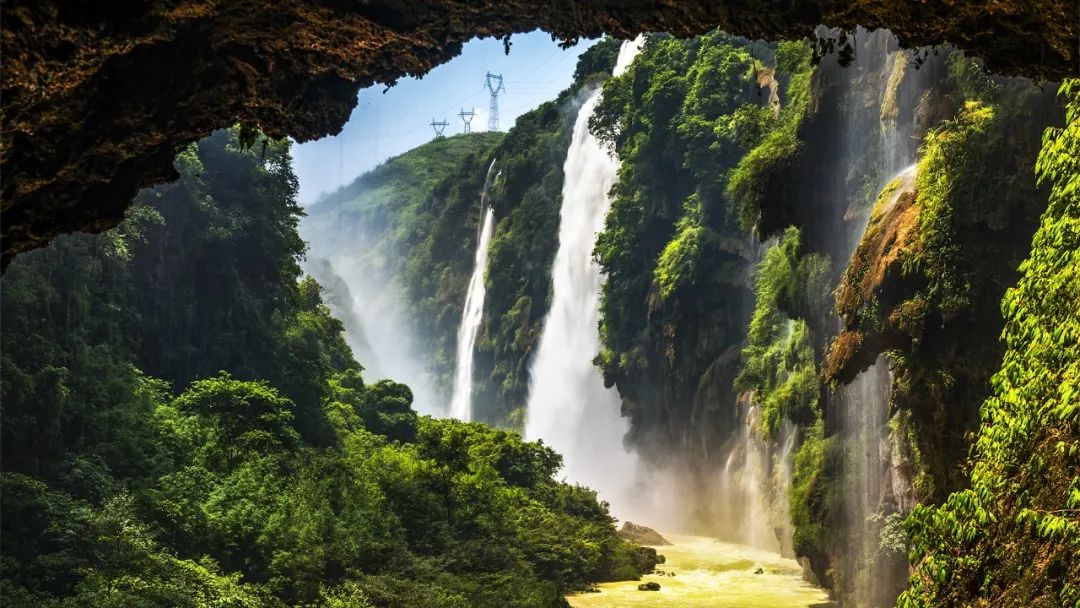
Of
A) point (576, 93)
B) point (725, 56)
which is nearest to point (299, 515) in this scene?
point (725, 56)

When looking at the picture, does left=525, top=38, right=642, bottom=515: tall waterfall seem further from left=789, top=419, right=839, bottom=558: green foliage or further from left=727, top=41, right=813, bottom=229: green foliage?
left=789, top=419, right=839, bottom=558: green foliage

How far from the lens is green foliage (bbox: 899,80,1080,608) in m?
7.79

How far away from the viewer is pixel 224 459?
20953mm

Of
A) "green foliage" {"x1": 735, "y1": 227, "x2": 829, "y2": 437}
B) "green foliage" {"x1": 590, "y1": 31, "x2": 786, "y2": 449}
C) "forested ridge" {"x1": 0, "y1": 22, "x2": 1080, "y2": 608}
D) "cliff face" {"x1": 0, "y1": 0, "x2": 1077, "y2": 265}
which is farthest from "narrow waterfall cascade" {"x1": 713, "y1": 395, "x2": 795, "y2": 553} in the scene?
"cliff face" {"x1": 0, "y1": 0, "x2": 1077, "y2": 265}

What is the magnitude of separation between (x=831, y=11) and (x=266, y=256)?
87.7ft

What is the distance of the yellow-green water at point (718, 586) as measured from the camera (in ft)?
71.3

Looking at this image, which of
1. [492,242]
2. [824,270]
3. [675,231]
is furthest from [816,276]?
[492,242]

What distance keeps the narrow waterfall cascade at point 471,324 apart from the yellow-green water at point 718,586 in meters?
31.6

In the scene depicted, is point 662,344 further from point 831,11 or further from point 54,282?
point 831,11

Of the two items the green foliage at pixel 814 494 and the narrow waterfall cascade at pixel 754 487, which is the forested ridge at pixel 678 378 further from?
the narrow waterfall cascade at pixel 754 487

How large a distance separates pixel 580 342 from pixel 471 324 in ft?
51.3

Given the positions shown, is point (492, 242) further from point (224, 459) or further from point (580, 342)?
point (224, 459)

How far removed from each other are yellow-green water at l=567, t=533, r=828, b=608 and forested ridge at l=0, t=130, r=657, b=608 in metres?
1.10

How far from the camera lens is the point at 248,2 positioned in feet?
16.4
